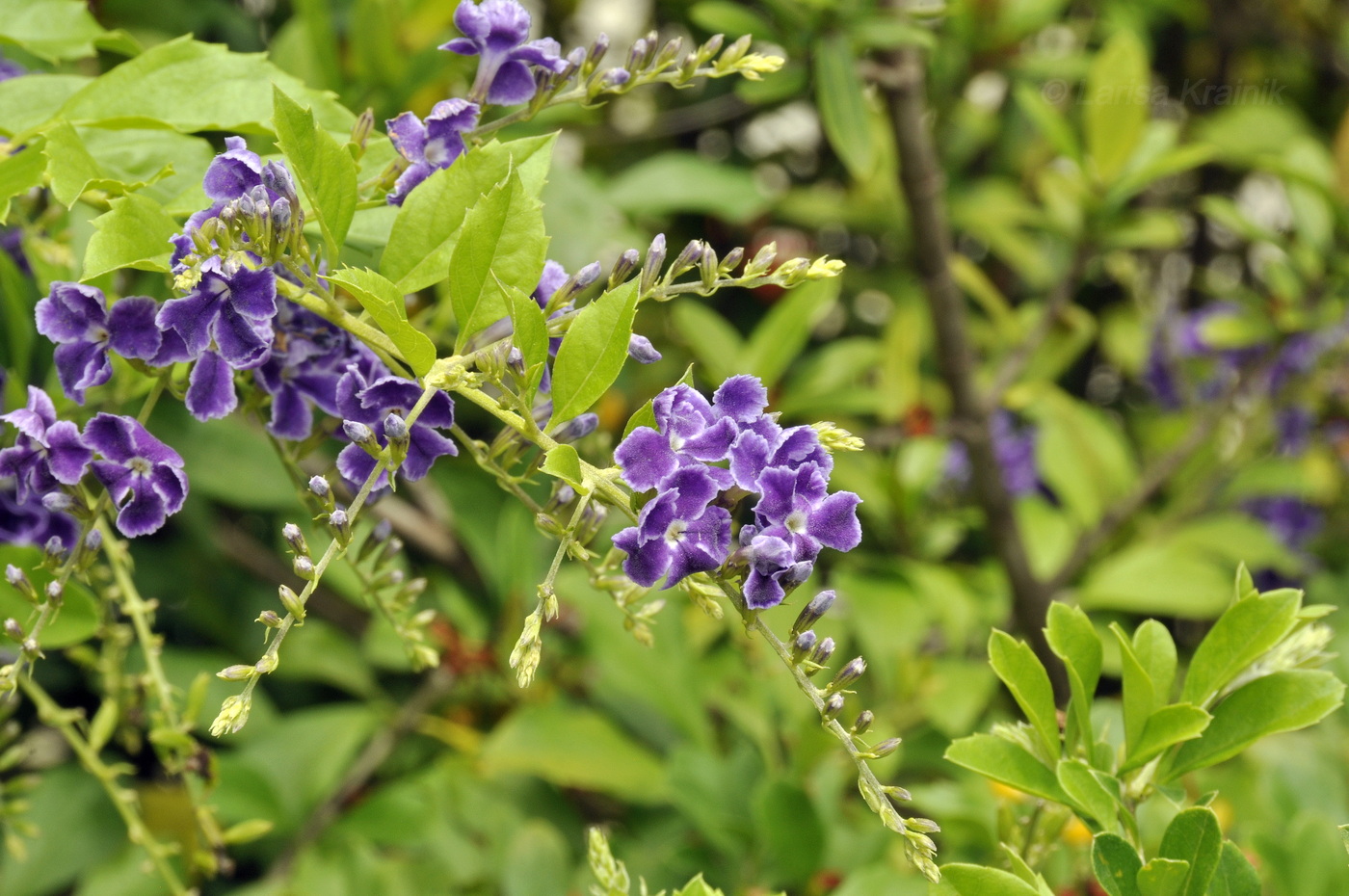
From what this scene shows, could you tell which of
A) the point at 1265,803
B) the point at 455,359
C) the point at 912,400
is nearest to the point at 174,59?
the point at 455,359

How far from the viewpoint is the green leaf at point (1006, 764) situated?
2.78 ft

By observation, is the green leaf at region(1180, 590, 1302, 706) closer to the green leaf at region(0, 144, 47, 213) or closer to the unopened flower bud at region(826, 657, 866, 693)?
the unopened flower bud at region(826, 657, 866, 693)

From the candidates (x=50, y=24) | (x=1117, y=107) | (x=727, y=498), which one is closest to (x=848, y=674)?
(x=727, y=498)

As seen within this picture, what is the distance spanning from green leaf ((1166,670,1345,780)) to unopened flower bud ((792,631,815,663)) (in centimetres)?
37

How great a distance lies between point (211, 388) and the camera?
0.81 meters

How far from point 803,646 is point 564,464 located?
0.22m

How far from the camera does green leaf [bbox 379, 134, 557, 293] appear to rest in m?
0.82

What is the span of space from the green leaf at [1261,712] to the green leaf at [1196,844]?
12cm

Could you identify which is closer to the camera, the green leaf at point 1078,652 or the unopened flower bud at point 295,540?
the unopened flower bud at point 295,540

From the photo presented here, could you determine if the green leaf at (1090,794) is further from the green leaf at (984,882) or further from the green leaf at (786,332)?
the green leaf at (786,332)

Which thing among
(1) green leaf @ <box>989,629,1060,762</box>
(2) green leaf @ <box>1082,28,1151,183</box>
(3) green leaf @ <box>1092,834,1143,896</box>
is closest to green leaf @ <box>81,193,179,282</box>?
(1) green leaf @ <box>989,629,1060,762</box>

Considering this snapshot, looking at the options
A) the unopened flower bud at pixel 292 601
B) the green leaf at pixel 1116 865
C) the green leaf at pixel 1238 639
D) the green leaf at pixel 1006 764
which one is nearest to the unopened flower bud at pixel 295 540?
the unopened flower bud at pixel 292 601

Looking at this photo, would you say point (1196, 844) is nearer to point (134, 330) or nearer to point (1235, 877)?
point (1235, 877)

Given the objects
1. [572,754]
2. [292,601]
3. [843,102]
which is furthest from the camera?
[572,754]
